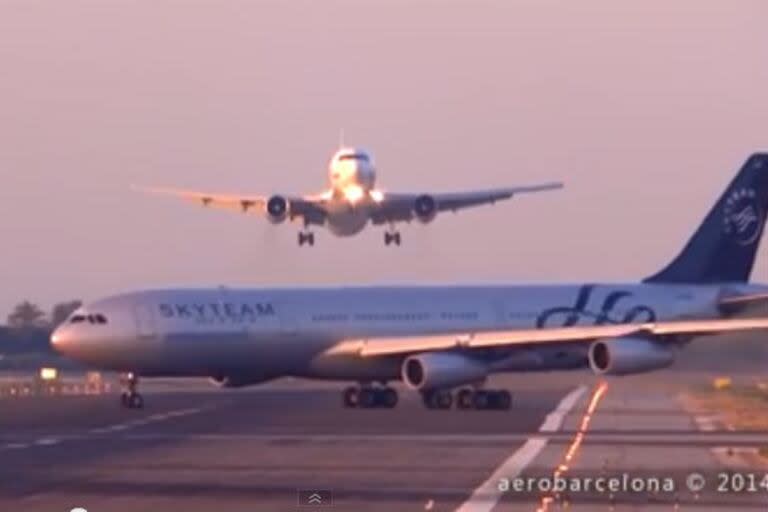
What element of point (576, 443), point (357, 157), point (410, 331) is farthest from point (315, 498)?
point (357, 157)

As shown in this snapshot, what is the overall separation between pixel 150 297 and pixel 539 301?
33.7ft

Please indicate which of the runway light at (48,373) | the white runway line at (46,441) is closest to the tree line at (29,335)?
the runway light at (48,373)

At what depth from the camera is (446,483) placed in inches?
1070

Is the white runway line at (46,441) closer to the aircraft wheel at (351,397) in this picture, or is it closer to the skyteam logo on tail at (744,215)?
the aircraft wheel at (351,397)

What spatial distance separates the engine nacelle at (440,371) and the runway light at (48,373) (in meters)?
36.7

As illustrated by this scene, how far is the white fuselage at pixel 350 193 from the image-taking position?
7344 cm

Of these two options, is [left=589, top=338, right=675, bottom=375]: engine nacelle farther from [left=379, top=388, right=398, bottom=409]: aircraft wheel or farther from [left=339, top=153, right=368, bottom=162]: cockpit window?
[left=339, top=153, right=368, bottom=162]: cockpit window

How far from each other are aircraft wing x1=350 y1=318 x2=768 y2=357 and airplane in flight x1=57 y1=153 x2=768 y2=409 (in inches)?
1.7

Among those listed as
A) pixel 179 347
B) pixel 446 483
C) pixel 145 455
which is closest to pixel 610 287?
pixel 179 347

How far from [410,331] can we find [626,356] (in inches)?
296

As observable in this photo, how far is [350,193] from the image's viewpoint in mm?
75938

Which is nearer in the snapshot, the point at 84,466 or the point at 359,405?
the point at 84,466

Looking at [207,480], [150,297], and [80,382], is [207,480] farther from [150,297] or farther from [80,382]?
[80,382]

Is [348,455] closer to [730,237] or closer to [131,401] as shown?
[131,401]
